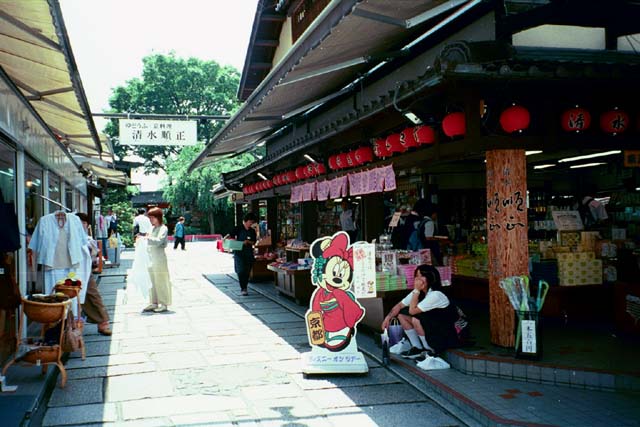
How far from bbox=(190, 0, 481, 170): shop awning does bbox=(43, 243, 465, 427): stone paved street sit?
152 inches

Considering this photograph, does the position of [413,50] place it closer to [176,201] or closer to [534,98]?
[534,98]

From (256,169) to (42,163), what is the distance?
25.6 feet

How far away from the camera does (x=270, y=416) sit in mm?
5625

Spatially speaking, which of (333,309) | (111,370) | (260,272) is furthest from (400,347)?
(260,272)

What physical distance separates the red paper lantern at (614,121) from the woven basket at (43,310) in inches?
279

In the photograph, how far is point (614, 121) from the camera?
23.9 feet

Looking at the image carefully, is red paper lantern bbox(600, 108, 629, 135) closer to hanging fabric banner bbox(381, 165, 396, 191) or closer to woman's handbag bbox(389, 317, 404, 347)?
hanging fabric banner bbox(381, 165, 396, 191)

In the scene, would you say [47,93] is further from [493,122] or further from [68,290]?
[493,122]

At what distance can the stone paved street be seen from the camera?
5613mm

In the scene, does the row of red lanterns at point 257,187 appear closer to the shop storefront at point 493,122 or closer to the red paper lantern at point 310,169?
the red paper lantern at point 310,169

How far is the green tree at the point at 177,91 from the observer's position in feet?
163

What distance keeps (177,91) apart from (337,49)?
147ft

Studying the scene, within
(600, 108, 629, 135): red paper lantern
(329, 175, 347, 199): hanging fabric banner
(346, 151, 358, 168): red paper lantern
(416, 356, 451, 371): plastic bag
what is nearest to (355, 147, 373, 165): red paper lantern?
(346, 151, 358, 168): red paper lantern

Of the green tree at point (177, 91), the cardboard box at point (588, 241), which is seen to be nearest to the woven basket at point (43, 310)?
the cardboard box at point (588, 241)
